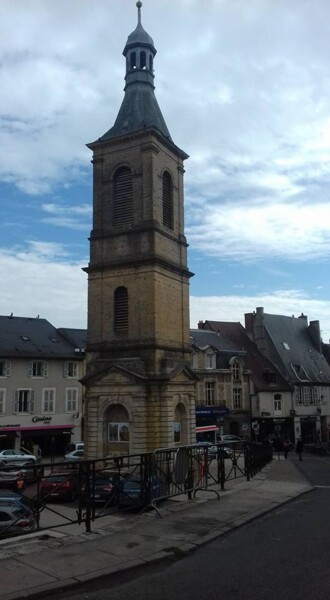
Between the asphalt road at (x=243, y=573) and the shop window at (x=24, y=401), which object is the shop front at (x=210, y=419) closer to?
the shop window at (x=24, y=401)

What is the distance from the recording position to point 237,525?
31.7ft

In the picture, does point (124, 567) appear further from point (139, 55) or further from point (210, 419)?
point (210, 419)

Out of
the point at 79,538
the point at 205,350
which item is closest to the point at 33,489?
the point at 79,538

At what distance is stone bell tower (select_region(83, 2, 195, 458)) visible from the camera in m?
21.8

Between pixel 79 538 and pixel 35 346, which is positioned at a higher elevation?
pixel 35 346

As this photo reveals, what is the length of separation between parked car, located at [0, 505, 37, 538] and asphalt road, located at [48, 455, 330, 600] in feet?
8.17

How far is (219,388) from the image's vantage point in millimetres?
45625

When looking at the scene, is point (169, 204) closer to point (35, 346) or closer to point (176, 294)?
point (176, 294)

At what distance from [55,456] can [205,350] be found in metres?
14.8

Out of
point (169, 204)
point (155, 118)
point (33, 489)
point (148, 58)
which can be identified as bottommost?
point (33, 489)

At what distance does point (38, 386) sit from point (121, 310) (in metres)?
18.3

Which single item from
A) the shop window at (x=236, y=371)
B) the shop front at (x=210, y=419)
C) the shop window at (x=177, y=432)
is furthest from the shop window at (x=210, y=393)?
the shop window at (x=177, y=432)

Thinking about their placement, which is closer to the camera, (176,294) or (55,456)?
(176,294)

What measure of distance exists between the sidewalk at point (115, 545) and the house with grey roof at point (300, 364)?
127 ft
